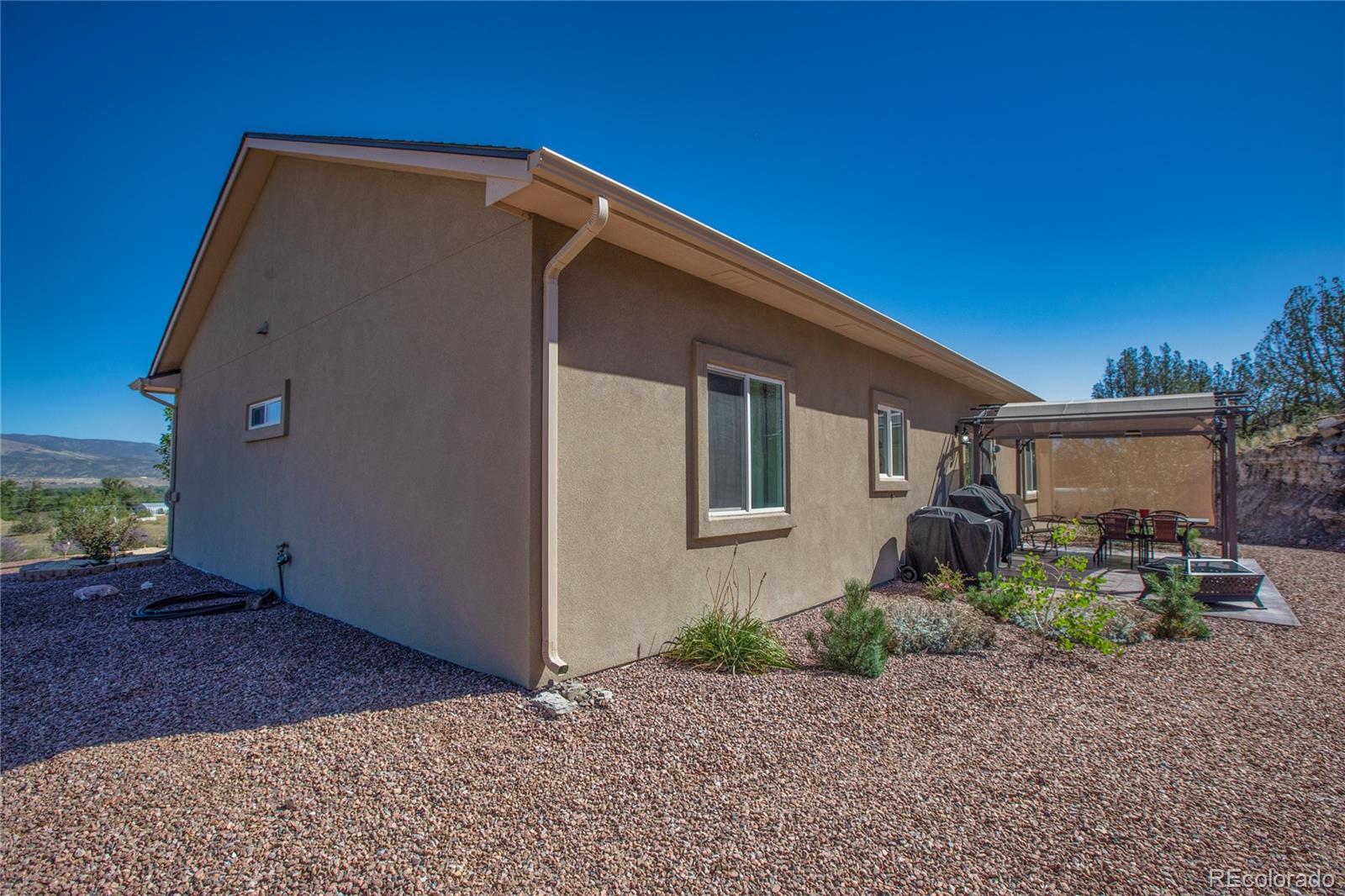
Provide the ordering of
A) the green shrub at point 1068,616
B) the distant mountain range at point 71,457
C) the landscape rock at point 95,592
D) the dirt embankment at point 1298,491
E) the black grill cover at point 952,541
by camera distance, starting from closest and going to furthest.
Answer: the green shrub at point 1068,616 → the landscape rock at point 95,592 → the black grill cover at point 952,541 → the dirt embankment at point 1298,491 → the distant mountain range at point 71,457

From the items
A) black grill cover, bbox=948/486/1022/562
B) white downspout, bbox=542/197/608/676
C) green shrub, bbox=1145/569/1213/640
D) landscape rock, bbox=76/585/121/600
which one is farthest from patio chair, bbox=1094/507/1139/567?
landscape rock, bbox=76/585/121/600

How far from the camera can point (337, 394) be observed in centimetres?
638

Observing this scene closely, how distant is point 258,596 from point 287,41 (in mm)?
6627

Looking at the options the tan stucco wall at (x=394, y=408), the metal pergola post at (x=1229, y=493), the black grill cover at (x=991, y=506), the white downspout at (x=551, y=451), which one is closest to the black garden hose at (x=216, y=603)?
the tan stucco wall at (x=394, y=408)

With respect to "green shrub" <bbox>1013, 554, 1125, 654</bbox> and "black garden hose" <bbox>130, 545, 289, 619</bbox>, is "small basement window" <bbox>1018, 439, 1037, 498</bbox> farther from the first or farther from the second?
"black garden hose" <bbox>130, 545, 289, 619</bbox>

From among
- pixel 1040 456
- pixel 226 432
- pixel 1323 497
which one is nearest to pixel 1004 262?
pixel 1040 456

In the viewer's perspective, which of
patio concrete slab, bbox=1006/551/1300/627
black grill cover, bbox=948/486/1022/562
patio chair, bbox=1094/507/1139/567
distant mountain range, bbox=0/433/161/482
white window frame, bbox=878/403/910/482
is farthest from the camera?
distant mountain range, bbox=0/433/161/482

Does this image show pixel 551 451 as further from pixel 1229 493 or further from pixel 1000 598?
pixel 1229 493

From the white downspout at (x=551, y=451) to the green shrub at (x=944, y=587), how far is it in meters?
4.98

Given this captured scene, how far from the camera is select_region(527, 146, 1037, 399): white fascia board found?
371 cm

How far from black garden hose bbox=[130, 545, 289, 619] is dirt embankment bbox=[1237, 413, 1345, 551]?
19.3 meters

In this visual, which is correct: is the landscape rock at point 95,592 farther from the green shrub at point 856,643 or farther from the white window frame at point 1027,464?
the white window frame at point 1027,464

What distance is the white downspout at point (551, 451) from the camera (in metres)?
4.13

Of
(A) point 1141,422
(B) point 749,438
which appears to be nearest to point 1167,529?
(A) point 1141,422
